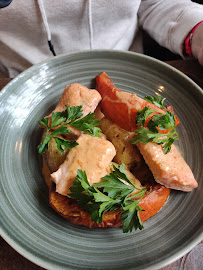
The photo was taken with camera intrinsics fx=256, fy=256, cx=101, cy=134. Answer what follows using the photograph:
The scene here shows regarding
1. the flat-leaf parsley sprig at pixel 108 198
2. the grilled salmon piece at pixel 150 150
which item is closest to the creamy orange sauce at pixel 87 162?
the flat-leaf parsley sprig at pixel 108 198

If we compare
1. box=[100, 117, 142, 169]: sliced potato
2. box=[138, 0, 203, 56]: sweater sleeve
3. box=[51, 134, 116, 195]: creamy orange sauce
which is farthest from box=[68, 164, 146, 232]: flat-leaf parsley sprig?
box=[138, 0, 203, 56]: sweater sleeve

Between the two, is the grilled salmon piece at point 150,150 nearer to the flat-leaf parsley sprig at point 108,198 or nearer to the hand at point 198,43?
the flat-leaf parsley sprig at point 108,198

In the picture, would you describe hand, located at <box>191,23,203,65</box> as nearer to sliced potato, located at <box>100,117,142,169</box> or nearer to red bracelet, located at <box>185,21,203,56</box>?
red bracelet, located at <box>185,21,203,56</box>

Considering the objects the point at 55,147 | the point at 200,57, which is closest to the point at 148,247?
the point at 55,147

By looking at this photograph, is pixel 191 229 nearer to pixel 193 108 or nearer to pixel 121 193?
pixel 121 193

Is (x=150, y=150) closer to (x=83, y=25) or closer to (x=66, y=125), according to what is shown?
(x=66, y=125)

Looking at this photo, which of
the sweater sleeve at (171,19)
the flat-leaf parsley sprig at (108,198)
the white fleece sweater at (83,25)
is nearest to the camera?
the flat-leaf parsley sprig at (108,198)
